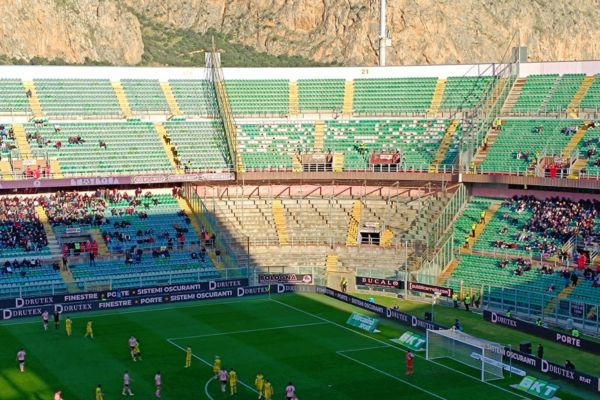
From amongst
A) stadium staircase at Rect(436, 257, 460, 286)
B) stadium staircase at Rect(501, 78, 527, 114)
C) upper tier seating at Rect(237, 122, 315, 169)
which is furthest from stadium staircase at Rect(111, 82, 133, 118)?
stadium staircase at Rect(501, 78, 527, 114)

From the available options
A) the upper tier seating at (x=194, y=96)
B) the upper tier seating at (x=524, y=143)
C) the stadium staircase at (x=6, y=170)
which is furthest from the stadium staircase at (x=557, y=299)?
the stadium staircase at (x=6, y=170)

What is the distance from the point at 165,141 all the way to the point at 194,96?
266 inches

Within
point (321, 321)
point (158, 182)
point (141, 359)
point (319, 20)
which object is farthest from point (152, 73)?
point (319, 20)

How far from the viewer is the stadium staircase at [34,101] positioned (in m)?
73.7

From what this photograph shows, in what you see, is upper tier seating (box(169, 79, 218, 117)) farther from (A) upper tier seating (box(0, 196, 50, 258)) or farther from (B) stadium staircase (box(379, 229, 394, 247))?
(B) stadium staircase (box(379, 229, 394, 247))

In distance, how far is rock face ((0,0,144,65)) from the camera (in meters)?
109

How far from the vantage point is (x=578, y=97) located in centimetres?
7188

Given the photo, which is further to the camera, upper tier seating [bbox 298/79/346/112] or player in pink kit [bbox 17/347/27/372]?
upper tier seating [bbox 298/79/346/112]

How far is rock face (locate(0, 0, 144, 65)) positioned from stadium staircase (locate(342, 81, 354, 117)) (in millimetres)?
44260

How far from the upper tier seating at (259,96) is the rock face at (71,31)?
→ 3774 cm

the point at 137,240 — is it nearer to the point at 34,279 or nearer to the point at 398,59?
the point at 34,279

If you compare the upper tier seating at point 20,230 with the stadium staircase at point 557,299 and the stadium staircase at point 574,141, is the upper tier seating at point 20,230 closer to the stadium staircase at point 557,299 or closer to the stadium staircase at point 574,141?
the stadium staircase at point 557,299

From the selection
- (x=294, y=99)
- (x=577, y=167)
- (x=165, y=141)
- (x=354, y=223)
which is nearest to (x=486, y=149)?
(x=577, y=167)

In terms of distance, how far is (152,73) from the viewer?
81.1 metres
